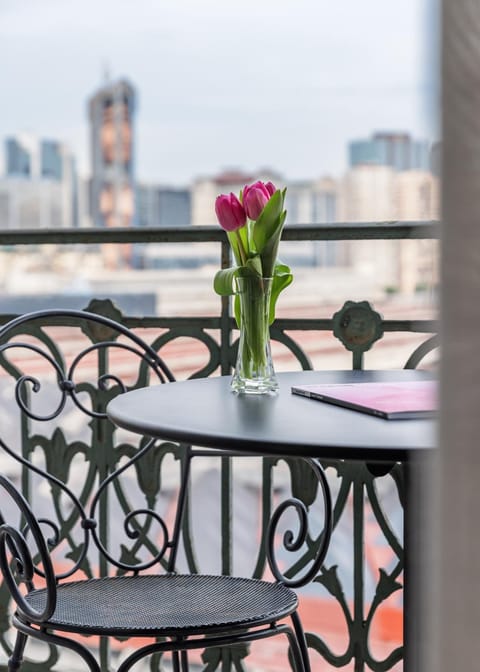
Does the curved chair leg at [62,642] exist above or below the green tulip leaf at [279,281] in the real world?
below

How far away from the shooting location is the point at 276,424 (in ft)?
3.68

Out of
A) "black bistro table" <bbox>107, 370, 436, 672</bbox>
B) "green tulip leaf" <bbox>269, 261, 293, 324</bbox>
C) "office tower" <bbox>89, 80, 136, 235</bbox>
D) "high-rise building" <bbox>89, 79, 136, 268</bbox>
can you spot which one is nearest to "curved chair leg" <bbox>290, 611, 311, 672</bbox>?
"black bistro table" <bbox>107, 370, 436, 672</bbox>

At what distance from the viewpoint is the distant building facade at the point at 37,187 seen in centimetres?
4231

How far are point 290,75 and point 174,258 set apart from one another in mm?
13674

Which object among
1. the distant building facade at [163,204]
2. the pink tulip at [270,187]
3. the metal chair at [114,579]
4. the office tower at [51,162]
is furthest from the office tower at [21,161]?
the pink tulip at [270,187]

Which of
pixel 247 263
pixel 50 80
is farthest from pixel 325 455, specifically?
pixel 50 80

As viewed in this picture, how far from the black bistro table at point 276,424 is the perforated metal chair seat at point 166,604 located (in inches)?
8.6

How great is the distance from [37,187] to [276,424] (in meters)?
44.0

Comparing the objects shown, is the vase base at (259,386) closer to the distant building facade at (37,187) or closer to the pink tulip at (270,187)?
the pink tulip at (270,187)

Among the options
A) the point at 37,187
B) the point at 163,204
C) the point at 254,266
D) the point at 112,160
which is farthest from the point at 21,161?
the point at 254,266

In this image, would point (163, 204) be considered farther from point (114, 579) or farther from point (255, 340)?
point (255, 340)

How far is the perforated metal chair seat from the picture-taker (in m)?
1.27

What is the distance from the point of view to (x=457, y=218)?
27 cm

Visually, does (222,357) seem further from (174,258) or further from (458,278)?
(174,258)
